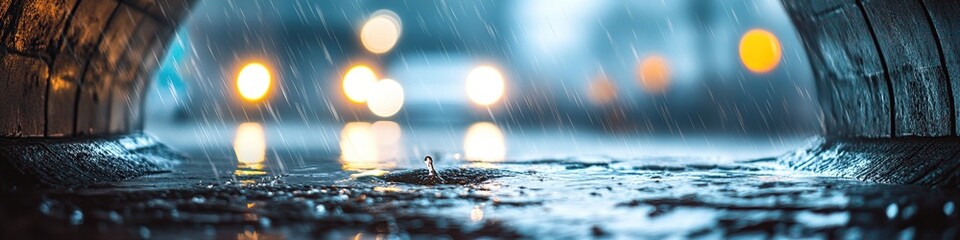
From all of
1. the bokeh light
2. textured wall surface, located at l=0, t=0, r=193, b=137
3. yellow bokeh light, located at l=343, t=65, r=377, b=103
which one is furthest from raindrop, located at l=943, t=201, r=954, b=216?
yellow bokeh light, located at l=343, t=65, r=377, b=103

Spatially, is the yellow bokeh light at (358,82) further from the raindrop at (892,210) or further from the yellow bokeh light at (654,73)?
the raindrop at (892,210)

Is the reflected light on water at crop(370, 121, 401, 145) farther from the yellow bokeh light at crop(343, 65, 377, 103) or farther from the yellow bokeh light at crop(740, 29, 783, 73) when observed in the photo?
the yellow bokeh light at crop(343, 65, 377, 103)

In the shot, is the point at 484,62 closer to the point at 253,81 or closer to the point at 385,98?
the point at 385,98

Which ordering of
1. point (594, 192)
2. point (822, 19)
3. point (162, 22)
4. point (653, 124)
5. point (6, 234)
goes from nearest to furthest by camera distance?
point (6, 234)
point (594, 192)
point (822, 19)
point (162, 22)
point (653, 124)

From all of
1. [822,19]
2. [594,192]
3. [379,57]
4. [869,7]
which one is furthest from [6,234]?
[379,57]

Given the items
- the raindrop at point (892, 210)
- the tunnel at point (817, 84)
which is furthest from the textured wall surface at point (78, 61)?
the raindrop at point (892, 210)

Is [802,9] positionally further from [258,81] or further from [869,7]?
[258,81]
